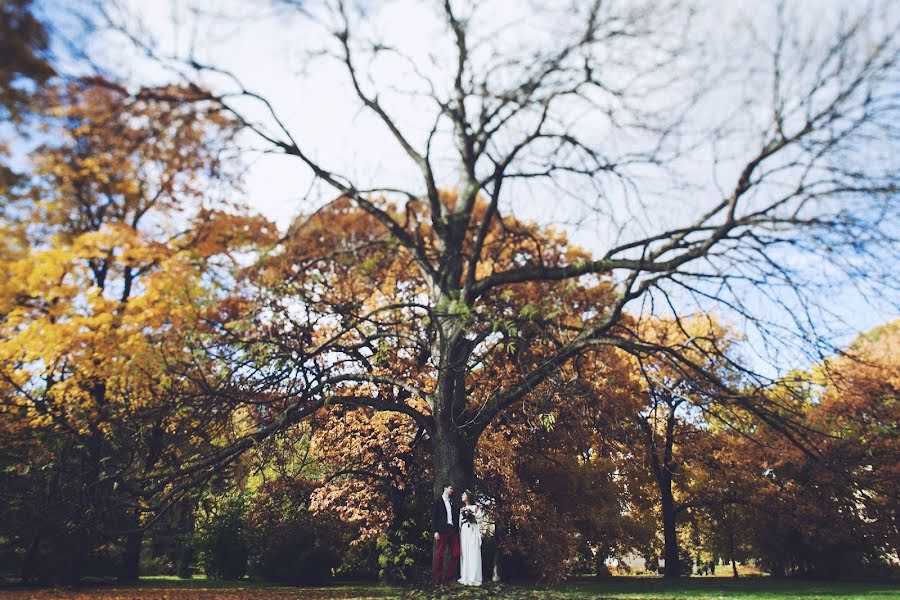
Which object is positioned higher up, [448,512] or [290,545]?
[448,512]

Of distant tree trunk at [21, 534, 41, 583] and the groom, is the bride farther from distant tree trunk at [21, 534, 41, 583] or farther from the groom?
distant tree trunk at [21, 534, 41, 583]

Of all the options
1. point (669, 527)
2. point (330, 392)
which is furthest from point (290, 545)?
point (669, 527)

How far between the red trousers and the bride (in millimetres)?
173

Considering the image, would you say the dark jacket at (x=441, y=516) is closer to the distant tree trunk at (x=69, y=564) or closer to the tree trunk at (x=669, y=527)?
the distant tree trunk at (x=69, y=564)

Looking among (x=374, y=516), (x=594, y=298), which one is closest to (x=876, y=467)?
(x=594, y=298)

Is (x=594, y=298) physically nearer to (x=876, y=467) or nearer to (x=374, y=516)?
(x=374, y=516)

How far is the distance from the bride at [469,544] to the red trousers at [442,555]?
17cm

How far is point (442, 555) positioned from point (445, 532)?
1.81 ft

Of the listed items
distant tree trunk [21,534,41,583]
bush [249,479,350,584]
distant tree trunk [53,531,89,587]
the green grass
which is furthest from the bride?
distant tree trunk [21,534,41,583]

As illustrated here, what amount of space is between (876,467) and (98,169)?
2403 centimetres

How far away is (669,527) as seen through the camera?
77.5 feet

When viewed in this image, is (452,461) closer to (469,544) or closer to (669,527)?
(469,544)

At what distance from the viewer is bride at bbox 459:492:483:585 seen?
9.03 meters

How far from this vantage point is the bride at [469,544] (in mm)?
9031
